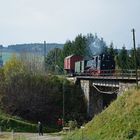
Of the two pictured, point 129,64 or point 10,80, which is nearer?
point 10,80

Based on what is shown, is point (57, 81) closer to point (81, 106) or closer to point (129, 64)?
point (81, 106)

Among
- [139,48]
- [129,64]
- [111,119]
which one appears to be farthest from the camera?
[139,48]

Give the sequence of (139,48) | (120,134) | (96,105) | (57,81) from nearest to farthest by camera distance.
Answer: (120,134), (96,105), (57,81), (139,48)

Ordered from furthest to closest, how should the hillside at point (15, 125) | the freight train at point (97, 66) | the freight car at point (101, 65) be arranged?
the freight car at point (101, 65) < the freight train at point (97, 66) < the hillside at point (15, 125)

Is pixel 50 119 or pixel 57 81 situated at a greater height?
pixel 57 81

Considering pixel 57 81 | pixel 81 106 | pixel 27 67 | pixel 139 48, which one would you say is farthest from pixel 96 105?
pixel 139 48

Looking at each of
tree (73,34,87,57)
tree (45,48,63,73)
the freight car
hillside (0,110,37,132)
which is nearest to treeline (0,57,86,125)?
the freight car

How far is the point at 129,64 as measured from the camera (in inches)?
3853

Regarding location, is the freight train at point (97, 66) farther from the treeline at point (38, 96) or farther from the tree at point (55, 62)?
the tree at point (55, 62)

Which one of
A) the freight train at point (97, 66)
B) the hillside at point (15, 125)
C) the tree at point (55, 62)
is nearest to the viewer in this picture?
the hillside at point (15, 125)

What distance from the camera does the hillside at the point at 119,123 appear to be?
35.2m

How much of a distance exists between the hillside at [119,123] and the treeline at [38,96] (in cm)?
2812

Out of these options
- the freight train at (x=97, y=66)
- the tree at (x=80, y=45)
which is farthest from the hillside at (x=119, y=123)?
the tree at (x=80, y=45)

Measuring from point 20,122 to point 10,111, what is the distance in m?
11.3
